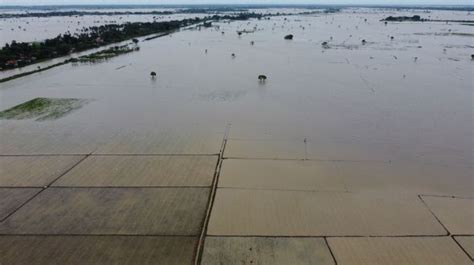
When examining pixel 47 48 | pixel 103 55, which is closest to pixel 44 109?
pixel 103 55

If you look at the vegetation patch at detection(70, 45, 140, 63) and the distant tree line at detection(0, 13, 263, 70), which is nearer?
the distant tree line at detection(0, 13, 263, 70)

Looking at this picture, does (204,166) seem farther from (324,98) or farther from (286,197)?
(324,98)

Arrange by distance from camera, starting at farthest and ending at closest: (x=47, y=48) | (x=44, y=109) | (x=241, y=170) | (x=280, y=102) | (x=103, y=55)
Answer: (x=47, y=48) → (x=103, y=55) → (x=280, y=102) → (x=44, y=109) → (x=241, y=170)

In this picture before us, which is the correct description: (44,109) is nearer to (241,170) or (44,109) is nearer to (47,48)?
(241,170)

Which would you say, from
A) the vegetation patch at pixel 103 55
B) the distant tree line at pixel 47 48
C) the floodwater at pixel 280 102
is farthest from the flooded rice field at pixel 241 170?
the vegetation patch at pixel 103 55

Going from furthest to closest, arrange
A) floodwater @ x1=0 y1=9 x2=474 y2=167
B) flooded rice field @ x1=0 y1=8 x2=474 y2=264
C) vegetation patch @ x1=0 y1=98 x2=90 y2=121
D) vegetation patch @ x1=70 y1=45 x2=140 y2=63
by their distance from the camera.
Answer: vegetation patch @ x1=70 y1=45 x2=140 y2=63 < vegetation patch @ x1=0 y1=98 x2=90 y2=121 < floodwater @ x1=0 y1=9 x2=474 y2=167 < flooded rice field @ x1=0 y1=8 x2=474 y2=264

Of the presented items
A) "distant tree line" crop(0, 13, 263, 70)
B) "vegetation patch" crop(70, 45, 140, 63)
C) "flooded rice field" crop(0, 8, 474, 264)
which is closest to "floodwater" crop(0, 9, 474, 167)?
"flooded rice field" crop(0, 8, 474, 264)

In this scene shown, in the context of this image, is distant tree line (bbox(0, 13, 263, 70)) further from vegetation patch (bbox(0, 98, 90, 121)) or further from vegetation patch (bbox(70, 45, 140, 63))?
vegetation patch (bbox(0, 98, 90, 121))
